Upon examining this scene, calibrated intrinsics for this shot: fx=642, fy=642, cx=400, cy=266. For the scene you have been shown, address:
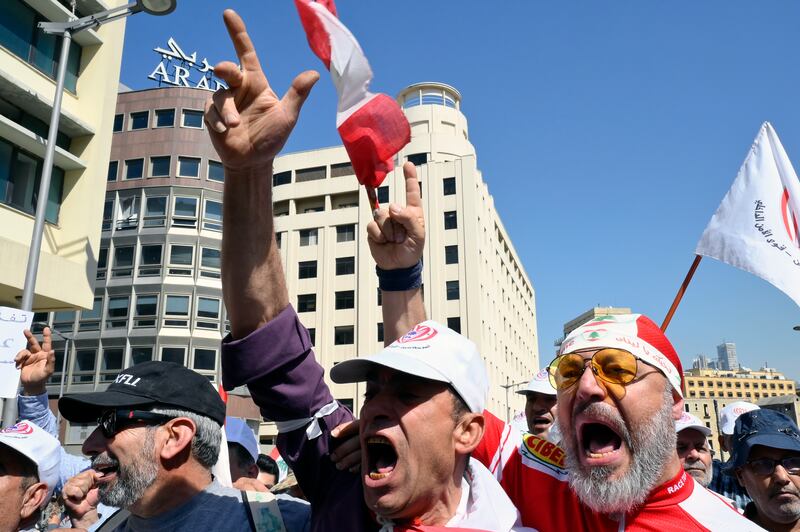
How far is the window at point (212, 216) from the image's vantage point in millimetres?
33781

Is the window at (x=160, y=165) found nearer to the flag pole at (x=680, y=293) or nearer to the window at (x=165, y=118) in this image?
the window at (x=165, y=118)

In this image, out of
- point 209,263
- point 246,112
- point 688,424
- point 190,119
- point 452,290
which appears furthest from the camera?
point 452,290

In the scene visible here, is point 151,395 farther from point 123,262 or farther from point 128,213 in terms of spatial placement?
point 128,213

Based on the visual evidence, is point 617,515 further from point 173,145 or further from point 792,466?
point 173,145

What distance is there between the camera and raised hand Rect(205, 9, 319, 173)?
6.58 feet

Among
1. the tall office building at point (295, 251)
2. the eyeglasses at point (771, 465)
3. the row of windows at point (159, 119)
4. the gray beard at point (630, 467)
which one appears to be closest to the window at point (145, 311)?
the tall office building at point (295, 251)

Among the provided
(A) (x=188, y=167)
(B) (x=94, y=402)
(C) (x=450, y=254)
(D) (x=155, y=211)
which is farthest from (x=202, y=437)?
(C) (x=450, y=254)

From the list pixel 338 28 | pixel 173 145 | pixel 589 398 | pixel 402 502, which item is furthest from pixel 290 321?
pixel 173 145

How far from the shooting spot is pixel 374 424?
2184mm

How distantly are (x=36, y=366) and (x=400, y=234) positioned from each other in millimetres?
3768

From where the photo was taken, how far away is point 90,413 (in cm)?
Answer: 279

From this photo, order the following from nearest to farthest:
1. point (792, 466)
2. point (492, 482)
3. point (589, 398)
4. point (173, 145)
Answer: point (492, 482), point (589, 398), point (792, 466), point (173, 145)

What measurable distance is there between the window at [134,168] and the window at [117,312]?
7348 mm

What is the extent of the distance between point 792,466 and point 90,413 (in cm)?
Result: 377
